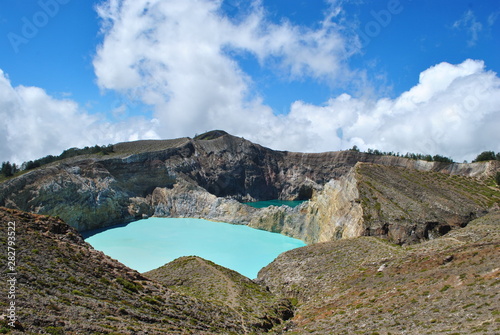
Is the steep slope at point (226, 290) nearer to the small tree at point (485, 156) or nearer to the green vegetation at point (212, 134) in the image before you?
the small tree at point (485, 156)

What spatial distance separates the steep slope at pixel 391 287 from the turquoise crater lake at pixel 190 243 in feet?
24.5

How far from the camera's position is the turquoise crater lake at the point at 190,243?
36875 millimetres

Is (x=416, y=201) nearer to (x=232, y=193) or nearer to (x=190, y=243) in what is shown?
(x=190, y=243)

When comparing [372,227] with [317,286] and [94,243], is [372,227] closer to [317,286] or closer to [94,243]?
[317,286]

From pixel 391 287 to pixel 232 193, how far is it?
3157 inches

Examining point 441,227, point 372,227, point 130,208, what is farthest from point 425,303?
point 130,208

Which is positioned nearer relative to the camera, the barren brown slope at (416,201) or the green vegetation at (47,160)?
the barren brown slope at (416,201)

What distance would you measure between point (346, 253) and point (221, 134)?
8730 cm

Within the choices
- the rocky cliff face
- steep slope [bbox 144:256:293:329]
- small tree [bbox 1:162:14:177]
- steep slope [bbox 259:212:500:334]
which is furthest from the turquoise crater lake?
small tree [bbox 1:162:14:177]

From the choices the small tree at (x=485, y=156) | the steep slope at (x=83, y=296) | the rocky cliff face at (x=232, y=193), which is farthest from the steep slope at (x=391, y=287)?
the small tree at (x=485, y=156)

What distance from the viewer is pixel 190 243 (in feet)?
147

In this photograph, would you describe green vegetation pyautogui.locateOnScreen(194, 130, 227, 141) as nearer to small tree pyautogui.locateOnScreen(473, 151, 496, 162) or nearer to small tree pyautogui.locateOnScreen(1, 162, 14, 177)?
small tree pyautogui.locateOnScreen(1, 162, 14, 177)

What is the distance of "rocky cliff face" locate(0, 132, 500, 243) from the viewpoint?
36594 millimetres

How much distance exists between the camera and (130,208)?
62312 millimetres
